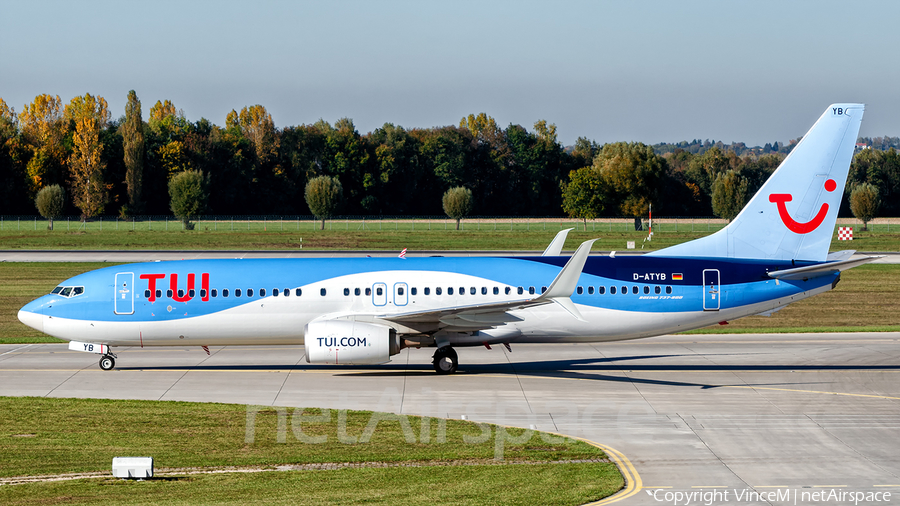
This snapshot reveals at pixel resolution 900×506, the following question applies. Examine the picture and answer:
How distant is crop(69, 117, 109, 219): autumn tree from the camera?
125750 mm

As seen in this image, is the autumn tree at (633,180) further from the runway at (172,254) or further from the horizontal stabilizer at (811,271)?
the horizontal stabilizer at (811,271)

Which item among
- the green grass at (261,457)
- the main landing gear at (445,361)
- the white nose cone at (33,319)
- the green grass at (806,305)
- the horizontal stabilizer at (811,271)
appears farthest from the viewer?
the green grass at (806,305)

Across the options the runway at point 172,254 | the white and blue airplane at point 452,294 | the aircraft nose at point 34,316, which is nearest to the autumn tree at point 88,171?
the runway at point 172,254

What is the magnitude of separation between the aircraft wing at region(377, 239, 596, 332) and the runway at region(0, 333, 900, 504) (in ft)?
5.63

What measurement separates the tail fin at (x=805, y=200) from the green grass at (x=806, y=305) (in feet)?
34.0

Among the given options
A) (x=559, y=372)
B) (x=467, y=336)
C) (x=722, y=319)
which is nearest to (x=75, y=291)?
(x=467, y=336)

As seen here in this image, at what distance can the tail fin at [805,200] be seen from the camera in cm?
2884

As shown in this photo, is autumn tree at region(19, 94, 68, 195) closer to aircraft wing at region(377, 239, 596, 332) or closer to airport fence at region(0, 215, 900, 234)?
airport fence at region(0, 215, 900, 234)

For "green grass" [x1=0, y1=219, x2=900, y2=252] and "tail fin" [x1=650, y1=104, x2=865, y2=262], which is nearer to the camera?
"tail fin" [x1=650, y1=104, x2=865, y2=262]

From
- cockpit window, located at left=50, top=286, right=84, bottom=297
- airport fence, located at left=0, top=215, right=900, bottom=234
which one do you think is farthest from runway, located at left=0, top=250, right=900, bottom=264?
cockpit window, located at left=50, top=286, right=84, bottom=297

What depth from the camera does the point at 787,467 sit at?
57.3 ft

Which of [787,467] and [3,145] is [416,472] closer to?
[787,467]

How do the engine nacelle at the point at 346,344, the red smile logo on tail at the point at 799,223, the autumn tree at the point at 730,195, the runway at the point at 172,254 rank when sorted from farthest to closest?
the autumn tree at the point at 730,195 < the runway at the point at 172,254 < the red smile logo on tail at the point at 799,223 < the engine nacelle at the point at 346,344

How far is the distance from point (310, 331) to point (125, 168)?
11641 centimetres
